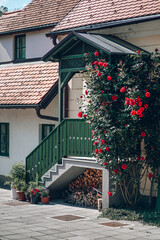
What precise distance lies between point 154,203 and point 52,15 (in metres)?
9.52

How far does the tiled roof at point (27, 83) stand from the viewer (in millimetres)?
17172

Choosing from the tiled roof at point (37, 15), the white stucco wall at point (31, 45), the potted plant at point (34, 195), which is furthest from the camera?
the tiled roof at point (37, 15)

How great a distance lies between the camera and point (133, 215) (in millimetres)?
12641

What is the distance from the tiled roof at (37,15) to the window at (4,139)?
415cm

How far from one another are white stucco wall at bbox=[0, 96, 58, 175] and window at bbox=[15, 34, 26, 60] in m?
2.74

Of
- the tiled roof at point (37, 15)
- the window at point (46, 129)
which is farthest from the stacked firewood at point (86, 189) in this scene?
the tiled roof at point (37, 15)

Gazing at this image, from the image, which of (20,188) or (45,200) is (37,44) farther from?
(45,200)

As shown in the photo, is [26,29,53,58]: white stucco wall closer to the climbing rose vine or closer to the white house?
the white house

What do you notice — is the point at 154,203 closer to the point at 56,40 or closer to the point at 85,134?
the point at 85,134

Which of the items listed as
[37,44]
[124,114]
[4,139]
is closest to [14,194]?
[4,139]

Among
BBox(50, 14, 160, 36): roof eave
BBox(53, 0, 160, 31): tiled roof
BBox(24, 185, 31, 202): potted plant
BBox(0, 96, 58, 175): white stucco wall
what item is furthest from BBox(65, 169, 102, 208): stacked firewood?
BBox(53, 0, 160, 31): tiled roof

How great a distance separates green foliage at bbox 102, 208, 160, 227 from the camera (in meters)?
12.2

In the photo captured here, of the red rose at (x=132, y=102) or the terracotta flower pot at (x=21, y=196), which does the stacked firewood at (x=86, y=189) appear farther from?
the red rose at (x=132, y=102)

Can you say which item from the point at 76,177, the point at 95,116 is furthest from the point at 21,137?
the point at 95,116
